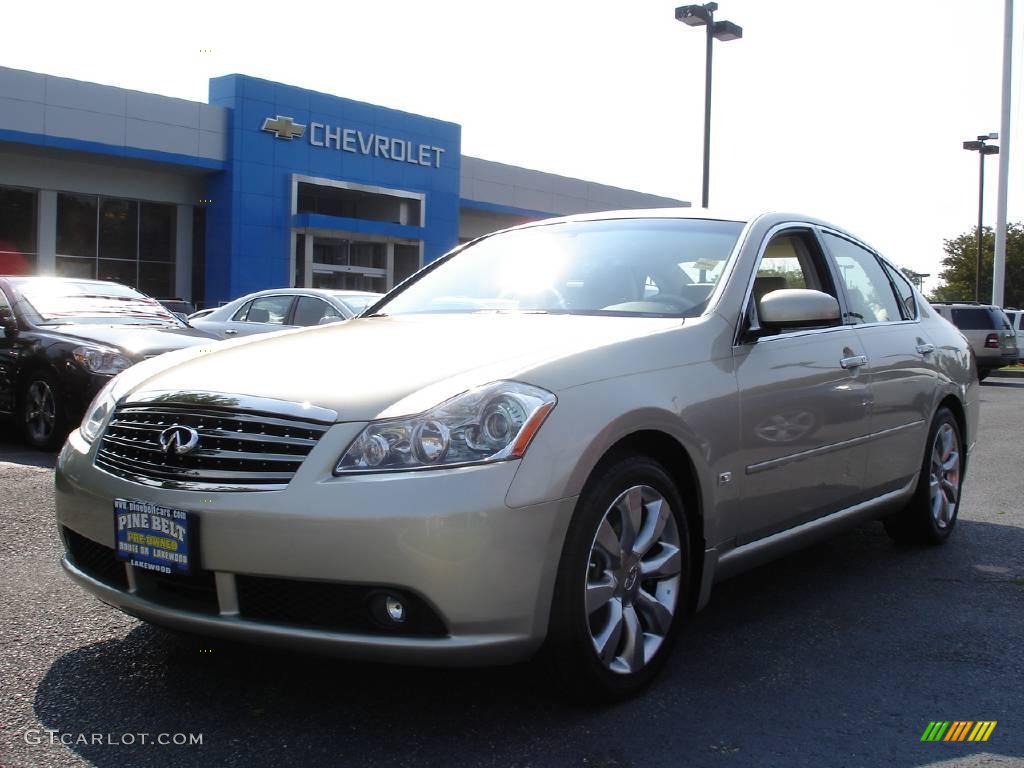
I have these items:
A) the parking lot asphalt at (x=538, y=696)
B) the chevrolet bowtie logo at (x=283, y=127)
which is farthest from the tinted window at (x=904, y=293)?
the chevrolet bowtie logo at (x=283, y=127)

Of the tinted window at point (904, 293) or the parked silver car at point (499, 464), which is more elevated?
the tinted window at point (904, 293)

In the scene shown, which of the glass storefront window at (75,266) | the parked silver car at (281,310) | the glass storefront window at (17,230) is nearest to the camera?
the parked silver car at (281,310)

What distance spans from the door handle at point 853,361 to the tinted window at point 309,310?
27.1ft

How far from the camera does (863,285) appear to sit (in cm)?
517

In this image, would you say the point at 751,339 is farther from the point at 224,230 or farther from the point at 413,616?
the point at 224,230

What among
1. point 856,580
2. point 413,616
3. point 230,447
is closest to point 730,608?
point 856,580

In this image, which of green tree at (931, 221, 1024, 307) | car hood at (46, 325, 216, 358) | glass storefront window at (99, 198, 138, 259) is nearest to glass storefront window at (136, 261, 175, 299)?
glass storefront window at (99, 198, 138, 259)

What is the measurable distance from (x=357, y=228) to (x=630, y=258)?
104ft

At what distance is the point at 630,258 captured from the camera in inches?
171

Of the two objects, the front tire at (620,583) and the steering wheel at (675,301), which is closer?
the front tire at (620,583)

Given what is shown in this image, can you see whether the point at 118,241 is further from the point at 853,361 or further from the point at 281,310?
the point at 853,361

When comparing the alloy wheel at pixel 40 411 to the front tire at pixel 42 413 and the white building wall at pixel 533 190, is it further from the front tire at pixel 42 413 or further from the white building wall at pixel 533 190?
the white building wall at pixel 533 190

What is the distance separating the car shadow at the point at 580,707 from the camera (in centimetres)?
290

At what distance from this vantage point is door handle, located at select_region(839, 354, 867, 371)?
448cm
